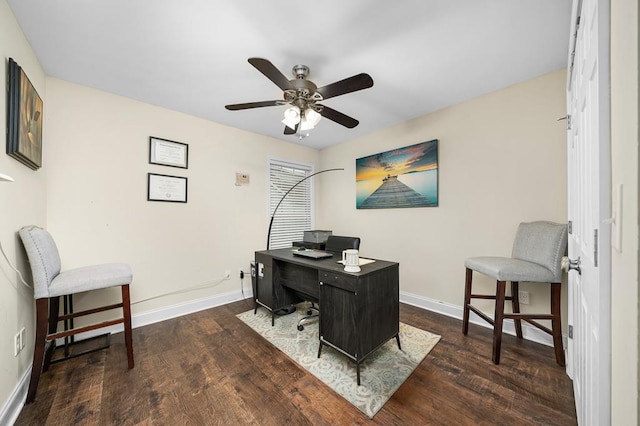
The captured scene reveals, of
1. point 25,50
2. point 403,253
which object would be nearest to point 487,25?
point 403,253

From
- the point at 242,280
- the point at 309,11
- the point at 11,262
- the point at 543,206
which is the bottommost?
the point at 242,280

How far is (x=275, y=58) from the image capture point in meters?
1.83

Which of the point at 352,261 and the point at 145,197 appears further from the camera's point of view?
the point at 145,197

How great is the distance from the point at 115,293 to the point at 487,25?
3.83 meters

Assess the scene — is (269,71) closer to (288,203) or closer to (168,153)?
(168,153)

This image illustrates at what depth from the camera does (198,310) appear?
2.88 m

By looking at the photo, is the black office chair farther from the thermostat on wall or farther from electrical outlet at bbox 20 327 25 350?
electrical outlet at bbox 20 327 25 350

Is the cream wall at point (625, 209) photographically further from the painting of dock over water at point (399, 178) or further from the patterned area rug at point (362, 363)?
the painting of dock over water at point (399, 178)

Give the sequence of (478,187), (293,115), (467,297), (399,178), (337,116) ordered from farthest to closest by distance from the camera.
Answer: (399,178)
(478,187)
(467,297)
(337,116)
(293,115)

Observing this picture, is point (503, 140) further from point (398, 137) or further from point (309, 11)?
point (309, 11)

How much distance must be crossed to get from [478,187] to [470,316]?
1.36 metres

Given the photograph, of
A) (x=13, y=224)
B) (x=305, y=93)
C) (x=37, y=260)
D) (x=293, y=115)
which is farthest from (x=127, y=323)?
(x=305, y=93)

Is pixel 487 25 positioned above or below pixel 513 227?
above

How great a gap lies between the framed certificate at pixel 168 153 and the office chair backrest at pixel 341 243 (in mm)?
1947
